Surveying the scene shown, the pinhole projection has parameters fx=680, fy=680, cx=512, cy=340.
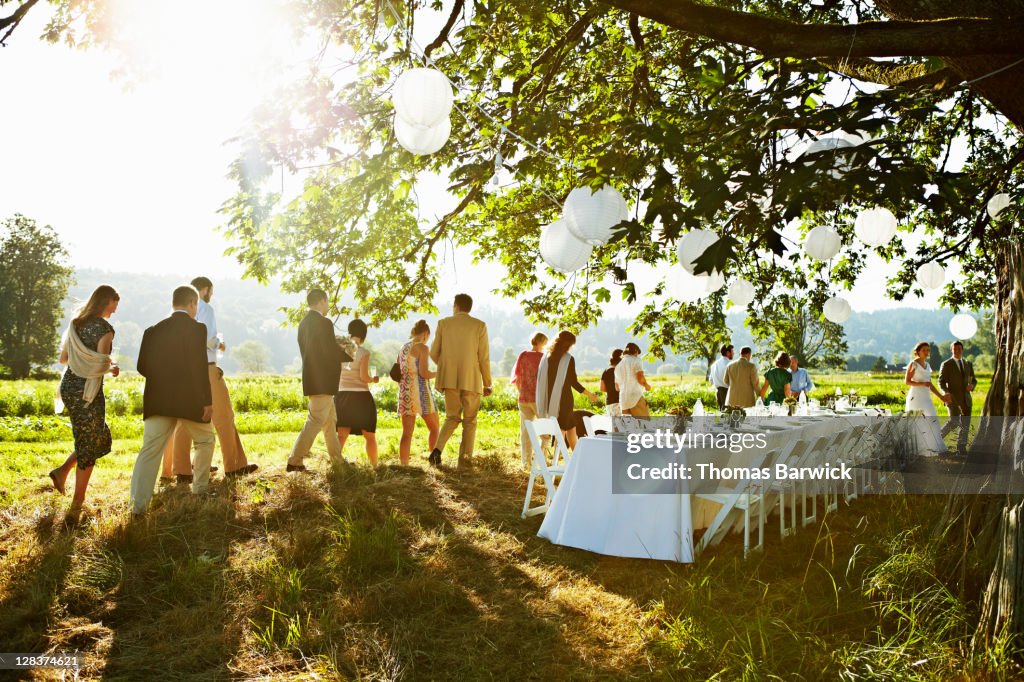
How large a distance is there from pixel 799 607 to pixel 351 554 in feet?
8.83

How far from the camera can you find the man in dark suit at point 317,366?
21.0ft

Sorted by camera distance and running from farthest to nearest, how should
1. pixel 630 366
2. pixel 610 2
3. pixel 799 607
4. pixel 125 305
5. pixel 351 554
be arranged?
1. pixel 125 305
2. pixel 630 366
3. pixel 351 554
4. pixel 799 607
5. pixel 610 2

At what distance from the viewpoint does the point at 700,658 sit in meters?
3.23

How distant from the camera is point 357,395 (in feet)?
23.1

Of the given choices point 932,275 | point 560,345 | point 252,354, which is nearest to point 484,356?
point 560,345

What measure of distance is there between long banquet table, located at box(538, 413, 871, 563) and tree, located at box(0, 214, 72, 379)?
52.1 m

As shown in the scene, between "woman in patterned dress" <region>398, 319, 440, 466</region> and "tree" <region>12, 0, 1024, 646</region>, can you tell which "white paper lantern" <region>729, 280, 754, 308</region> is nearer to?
"tree" <region>12, 0, 1024, 646</region>

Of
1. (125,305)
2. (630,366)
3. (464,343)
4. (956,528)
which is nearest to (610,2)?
(956,528)

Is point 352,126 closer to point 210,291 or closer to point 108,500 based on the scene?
point 210,291

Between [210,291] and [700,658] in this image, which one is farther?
[210,291]

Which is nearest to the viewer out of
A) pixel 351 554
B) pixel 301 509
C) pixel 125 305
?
pixel 351 554

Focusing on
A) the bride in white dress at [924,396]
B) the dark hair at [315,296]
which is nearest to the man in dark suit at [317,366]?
the dark hair at [315,296]

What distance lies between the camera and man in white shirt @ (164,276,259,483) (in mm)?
6125

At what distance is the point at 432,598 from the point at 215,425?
3166mm
